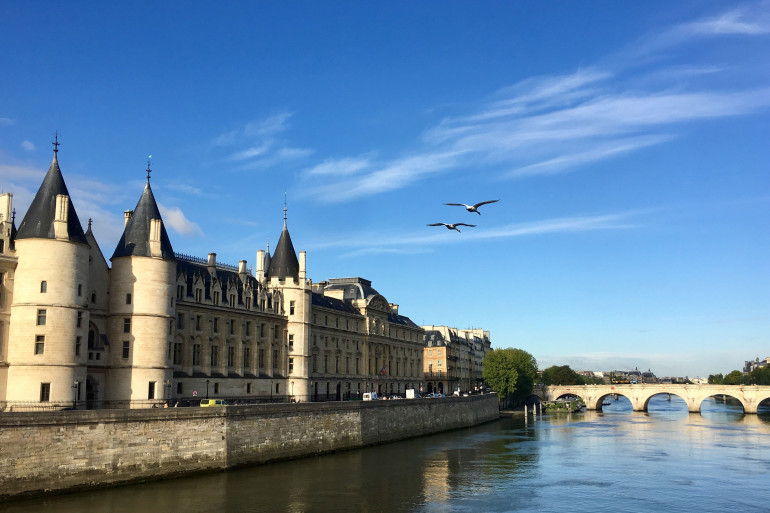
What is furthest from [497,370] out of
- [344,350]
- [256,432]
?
[256,432]

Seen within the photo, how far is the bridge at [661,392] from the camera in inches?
5069

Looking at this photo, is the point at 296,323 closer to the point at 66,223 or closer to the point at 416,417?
the point at 416,417

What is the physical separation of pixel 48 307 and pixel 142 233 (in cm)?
1099

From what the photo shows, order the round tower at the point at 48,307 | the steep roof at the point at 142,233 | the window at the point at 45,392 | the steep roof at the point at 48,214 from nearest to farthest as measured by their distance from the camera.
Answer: the round tower at the point at 48,307, the window at the point at 45,392, the steep roof at the point at 48,214, the steep roof at the point at 142,233

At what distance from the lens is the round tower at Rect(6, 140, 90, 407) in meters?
46.5

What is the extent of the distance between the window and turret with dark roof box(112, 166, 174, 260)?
1249cm

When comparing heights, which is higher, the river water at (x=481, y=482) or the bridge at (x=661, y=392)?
the bridge at (x=661, y=392)

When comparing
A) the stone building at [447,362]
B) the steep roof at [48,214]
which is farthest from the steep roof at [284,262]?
the stone building at [447,362]

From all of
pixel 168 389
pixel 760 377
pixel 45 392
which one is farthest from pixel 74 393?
pixel 760 377

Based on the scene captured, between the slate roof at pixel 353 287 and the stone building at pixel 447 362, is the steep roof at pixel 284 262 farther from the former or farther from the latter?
the stone building at pixel 447 362

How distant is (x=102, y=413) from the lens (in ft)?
139

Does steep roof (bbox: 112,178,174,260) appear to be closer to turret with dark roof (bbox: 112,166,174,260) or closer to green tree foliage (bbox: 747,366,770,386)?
turret with dark roof (bbox: 112,166,174,260)

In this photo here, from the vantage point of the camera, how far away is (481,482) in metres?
49.4

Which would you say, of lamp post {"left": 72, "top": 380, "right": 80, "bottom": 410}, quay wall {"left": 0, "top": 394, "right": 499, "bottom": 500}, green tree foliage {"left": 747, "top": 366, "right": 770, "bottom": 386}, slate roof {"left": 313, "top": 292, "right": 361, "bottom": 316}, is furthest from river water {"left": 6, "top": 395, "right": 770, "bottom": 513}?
green tree foliage {"left": 747, "top": 366, "right": 770, "bottom": 386}
